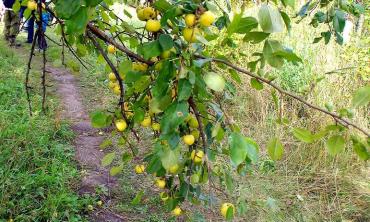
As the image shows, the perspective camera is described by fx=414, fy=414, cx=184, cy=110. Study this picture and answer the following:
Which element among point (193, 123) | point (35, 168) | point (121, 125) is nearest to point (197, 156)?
point (193, 123)

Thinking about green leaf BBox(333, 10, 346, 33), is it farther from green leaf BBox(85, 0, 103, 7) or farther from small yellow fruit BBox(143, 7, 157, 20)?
green leaf BBox(85, 0, 103, 7)

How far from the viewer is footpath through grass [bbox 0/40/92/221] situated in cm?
238

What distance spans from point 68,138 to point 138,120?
7.93 ft

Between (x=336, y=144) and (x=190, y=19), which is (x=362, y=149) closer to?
(x=336, y=144)

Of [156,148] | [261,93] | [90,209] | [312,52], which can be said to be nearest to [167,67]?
[156,148]

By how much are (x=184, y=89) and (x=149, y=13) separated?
0.24 meters

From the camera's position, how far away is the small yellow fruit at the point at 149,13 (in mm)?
949

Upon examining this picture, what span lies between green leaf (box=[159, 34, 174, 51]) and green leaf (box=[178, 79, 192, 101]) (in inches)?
4.4

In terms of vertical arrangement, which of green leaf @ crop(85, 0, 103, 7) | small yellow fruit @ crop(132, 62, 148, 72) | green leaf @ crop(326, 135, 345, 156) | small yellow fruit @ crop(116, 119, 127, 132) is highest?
green leaf @ crop(85, 0, 103, 7)

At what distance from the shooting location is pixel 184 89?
32.4 inches

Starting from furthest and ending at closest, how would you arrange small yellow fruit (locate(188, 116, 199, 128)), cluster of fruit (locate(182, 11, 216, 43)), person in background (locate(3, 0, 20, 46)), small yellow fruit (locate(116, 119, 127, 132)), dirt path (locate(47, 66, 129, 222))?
1. person in background (locate(3, 0, 20, 46))
2. dirt path (locate(47, 66, 129, 222))
3. small yellow fruit (locate(116, 119, 127, 132))
4. small yellow fruit (locate(188, 116, 199, 128))
5. cluster of fruit (locate(182, 11, 216, 43))

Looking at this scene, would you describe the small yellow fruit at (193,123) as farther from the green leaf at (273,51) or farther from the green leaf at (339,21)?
the green leaf at (339,21)

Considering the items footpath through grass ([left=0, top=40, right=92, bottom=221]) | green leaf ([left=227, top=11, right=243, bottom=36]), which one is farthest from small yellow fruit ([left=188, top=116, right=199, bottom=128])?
footpath through grass ([left=0, top=40, right=92, bottom=221])

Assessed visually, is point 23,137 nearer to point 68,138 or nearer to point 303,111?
point 68,138
